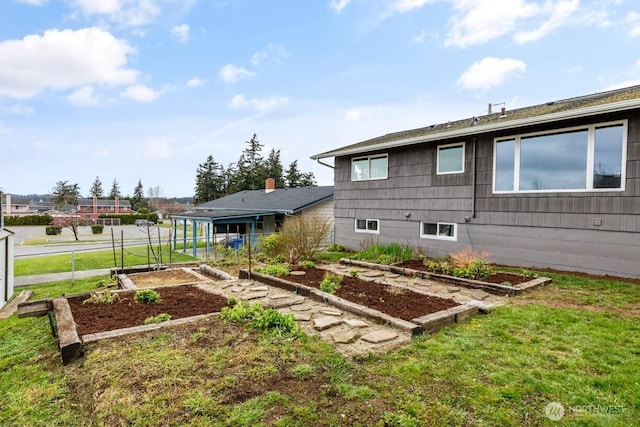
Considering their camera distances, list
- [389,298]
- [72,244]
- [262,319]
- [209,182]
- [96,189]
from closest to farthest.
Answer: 1. [262,319]
2. [389,298]
3. [72,244]
4. [209,182]
5. [96,189]

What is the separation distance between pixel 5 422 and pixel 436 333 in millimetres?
3722

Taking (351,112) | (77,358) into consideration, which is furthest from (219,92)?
(77,358)

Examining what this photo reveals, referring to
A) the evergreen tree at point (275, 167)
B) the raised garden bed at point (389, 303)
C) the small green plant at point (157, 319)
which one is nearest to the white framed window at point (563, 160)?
the raised garden bed at point (389, 303)

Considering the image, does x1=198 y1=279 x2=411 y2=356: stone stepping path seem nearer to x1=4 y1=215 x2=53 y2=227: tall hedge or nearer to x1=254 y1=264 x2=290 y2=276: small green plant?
x1=254 y1=264 x2=290 y2=276: small green plant

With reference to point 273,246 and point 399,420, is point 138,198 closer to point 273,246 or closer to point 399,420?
point 273,246

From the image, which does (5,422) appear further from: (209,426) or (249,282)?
(249,282)

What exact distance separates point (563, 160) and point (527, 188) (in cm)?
88

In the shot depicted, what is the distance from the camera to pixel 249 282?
6703 millimetres

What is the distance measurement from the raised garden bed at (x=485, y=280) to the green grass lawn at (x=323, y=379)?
5.37 feet

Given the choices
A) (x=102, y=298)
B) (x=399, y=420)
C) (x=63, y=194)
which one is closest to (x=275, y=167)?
(x=102, y=298)

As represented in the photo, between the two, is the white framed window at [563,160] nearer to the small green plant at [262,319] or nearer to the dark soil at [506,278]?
the dark soil at [506,278]

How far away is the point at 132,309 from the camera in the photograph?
4555 millimetres

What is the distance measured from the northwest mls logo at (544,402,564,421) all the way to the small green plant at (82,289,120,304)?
17.2 feet

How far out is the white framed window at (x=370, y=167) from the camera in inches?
429
